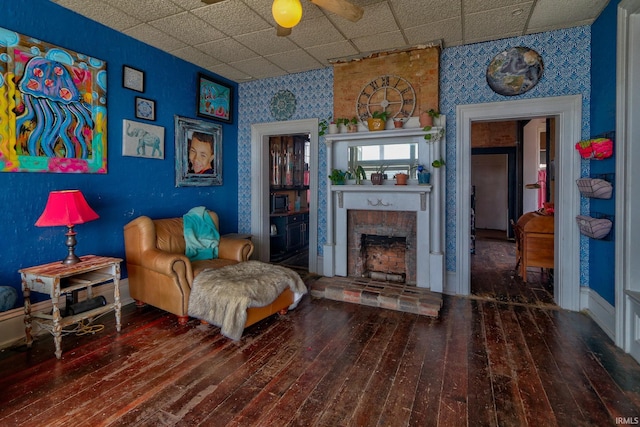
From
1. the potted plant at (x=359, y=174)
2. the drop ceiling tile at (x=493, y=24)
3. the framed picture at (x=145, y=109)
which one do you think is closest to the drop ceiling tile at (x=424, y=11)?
the drop ceiling tile at (x=493, y=24)

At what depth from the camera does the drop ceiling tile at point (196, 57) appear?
3977mm

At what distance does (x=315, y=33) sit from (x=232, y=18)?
0.86 m

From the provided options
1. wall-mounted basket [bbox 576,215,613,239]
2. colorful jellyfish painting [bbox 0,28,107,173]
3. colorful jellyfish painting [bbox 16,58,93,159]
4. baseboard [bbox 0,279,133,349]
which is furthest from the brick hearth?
colorful jellyfish painting [bbox 16,58,93,159]

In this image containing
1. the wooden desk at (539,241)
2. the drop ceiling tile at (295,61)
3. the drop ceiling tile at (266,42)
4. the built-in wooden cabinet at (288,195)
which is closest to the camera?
the drop ceiling tile at (266,42)

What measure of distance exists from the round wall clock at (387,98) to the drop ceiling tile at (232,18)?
1460 millimetres

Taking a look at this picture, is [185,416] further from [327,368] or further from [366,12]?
[366,12]

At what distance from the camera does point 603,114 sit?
3016 mm

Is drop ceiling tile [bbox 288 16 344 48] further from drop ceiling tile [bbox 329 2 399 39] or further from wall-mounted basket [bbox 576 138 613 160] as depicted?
wall-mounted basket [bbox 576 138 613 160]

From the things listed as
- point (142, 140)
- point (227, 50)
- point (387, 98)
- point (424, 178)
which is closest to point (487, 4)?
point (387, 98)

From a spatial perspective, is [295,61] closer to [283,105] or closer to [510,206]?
[283,105]

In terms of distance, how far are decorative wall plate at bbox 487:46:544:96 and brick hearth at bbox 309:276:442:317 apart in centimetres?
243

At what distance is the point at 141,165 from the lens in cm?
383

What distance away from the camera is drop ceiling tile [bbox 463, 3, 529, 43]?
3137 millimetres

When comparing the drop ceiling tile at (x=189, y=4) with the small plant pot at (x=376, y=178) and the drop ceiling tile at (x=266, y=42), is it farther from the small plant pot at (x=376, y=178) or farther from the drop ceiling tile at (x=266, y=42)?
the small plant pot at (x=376, y=178)
